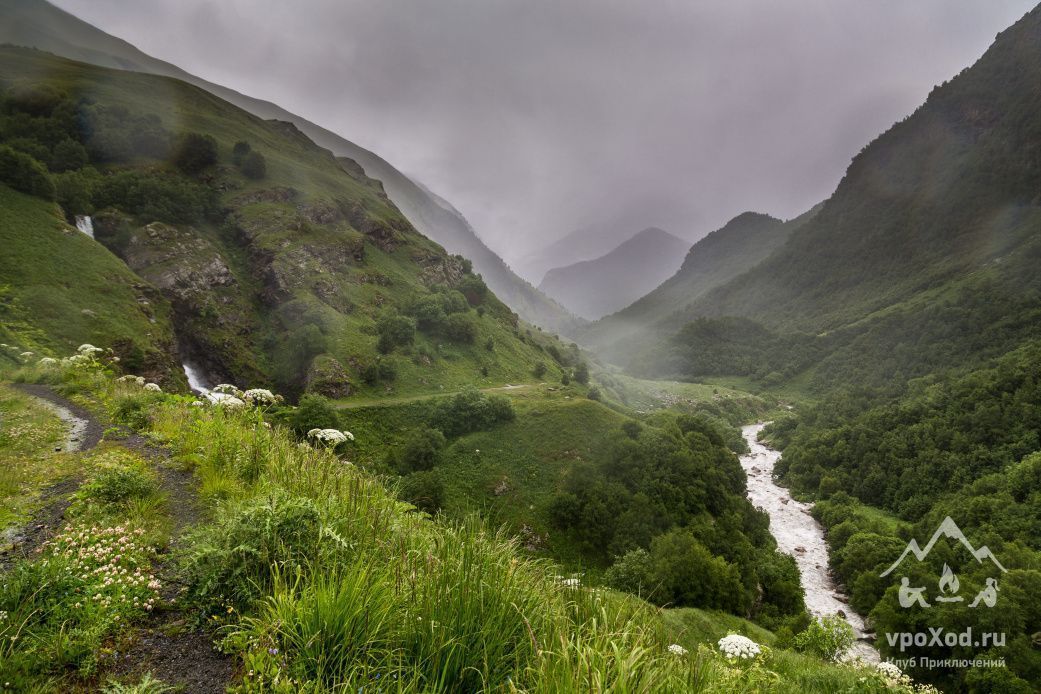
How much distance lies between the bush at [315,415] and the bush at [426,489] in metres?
9.78

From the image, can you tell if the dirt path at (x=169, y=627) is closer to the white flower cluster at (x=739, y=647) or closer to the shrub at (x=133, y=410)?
Answer: the shrub at (x=133, y=410)

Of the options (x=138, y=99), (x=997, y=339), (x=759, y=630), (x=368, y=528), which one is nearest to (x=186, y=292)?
(x=138, y=99)

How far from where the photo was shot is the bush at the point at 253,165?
3118 inches

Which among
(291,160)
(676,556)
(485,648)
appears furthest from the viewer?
(291,160)

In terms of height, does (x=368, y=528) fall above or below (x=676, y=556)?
above

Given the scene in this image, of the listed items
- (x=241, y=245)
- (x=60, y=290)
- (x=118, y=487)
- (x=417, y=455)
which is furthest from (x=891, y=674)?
(x=241, y=245)

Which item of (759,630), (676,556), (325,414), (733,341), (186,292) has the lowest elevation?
(759,630)

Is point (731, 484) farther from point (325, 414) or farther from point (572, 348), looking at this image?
point (572, 348)

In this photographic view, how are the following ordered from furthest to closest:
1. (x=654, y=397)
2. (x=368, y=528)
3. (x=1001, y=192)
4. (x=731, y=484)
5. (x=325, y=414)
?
(x=1001, y=192) < (x=654, y=397) < (x=731, y=484) < (x=325, y=414) < (x=368, y=528)

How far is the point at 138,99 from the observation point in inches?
3196

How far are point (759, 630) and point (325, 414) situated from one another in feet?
138

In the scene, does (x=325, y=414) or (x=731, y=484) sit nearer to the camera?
(x=325, y=414)

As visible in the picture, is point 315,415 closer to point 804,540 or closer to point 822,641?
point 822,641

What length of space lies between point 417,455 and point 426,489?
5.81m
